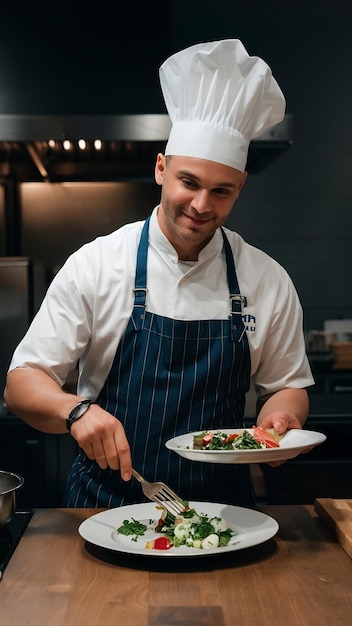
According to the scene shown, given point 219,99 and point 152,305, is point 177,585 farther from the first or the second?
point 219,99

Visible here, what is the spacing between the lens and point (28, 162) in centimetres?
397

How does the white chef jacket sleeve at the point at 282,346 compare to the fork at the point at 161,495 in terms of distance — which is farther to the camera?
the white chef jacket sleeve at the point at 282,346

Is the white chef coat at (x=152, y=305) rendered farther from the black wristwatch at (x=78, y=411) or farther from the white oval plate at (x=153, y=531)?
the white oval plate at (x=153, y=531)

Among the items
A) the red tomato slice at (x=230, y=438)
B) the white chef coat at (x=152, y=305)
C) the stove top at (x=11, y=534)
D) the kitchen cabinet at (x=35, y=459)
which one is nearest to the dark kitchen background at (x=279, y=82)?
the kitchen cabinet at (x=35, y=459)

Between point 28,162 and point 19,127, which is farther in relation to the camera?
point 28,162

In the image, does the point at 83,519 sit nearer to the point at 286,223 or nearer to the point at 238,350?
the point at 238,350

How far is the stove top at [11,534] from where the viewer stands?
1544 millimetres

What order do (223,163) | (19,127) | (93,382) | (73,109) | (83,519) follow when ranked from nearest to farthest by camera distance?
(83,519), (223,163), (93,382), (19,127), (73,109)

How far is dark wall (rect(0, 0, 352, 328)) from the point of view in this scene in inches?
152

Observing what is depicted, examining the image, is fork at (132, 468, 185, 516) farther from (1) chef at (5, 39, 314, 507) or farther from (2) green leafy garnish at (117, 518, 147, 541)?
(1) chef at (5, 39, 314, 507)

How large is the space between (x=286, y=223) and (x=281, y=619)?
282 cm

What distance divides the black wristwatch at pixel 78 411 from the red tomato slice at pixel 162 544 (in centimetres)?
29

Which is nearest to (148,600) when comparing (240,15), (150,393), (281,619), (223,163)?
(281,619)

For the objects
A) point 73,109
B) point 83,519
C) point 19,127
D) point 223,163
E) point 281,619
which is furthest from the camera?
point 73,109
